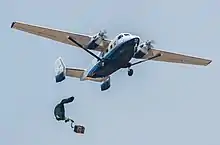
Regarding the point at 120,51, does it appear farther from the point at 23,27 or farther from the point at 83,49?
the point at 23,27

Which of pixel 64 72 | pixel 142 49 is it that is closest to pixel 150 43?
pixel 142 49

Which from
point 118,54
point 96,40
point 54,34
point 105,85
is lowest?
point 105,85

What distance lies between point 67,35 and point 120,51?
23.3 ft

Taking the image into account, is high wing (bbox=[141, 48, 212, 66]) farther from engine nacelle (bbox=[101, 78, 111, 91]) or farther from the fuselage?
the fuselage

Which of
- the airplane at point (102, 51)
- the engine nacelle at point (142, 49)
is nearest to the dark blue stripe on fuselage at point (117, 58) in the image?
the airplane at point (102, 51)

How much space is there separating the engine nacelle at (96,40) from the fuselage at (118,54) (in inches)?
47.3

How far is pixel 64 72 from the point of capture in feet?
202

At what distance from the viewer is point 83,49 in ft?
192

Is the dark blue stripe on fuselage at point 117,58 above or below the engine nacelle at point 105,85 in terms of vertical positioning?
above

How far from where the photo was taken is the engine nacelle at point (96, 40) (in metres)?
59.9

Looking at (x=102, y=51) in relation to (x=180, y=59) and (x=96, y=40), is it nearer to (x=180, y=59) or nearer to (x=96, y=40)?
(x=96, y=40)

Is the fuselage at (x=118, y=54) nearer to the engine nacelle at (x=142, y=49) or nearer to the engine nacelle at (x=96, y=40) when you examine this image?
the engine nacelle at (x=96, y=40)

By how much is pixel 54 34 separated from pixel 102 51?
4.95 meters

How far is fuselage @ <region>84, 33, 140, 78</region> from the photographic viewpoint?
5666cm
